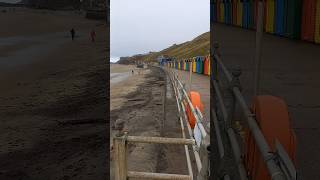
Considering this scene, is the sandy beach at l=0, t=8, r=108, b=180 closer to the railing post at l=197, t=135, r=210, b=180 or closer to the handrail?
the handrail

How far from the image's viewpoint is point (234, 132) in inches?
88.8

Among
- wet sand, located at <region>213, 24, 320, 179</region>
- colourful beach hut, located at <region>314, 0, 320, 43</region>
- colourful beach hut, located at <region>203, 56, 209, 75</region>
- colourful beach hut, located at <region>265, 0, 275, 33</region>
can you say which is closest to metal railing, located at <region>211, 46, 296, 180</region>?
wet sand, located at <region>213, 24, 320, 179</region>

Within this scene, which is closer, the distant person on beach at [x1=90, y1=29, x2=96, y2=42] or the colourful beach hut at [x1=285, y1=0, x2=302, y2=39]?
the distant person on beach at [x1=90, y1=29, x2=96, y2=42]

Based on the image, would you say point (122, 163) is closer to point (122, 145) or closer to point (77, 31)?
point (122, 145)

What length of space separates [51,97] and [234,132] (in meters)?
0.84

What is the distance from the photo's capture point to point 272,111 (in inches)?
78.4

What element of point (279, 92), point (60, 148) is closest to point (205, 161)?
point (60, 148)

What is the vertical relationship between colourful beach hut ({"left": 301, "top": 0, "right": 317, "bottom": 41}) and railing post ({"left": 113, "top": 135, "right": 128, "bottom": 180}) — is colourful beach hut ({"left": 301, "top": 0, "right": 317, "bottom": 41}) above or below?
above

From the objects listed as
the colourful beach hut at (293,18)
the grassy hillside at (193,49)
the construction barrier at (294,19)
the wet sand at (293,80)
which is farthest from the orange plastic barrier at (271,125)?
the grassy hillside at (193,49)

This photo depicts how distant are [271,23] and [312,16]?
174cm

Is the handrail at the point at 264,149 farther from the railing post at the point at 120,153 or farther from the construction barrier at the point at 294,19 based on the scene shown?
the construction barrier at the point at 294,19

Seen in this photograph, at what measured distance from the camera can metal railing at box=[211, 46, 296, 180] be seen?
4.13 ft

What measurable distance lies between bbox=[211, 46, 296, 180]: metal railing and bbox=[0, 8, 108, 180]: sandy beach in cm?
56

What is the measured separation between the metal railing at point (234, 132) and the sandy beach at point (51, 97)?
1.83 ft
